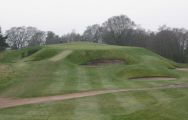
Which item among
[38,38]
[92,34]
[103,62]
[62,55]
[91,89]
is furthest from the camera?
[38,38]

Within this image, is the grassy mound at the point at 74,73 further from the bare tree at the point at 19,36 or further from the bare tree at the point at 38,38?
the bare tree at the point at 38,38

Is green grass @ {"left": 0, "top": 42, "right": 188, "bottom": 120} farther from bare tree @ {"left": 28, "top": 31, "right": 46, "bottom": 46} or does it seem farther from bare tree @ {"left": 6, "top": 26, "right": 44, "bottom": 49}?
bare tree @ {"left": 28, "top": 31, "right": 46, "bottom": 46}

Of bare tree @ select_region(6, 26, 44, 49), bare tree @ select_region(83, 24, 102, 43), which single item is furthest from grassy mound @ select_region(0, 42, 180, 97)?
bare tree @ select_region(6, 26, 44, 49)

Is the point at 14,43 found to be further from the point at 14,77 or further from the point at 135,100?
the point at 135,100

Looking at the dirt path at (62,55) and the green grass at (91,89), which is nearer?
the green grass at (91,89)

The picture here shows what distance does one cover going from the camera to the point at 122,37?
379 ft

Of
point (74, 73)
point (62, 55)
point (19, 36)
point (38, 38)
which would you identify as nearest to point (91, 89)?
point (74, 73)

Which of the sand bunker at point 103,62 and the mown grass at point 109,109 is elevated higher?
the mown grass at point 109,109

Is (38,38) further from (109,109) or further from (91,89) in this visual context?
(109,109)

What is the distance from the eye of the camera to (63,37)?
162375 millimetres

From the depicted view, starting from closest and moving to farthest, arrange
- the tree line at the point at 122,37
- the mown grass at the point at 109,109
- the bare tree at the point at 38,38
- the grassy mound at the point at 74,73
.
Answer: the mown grass at the point at 109,109
the grassy mound at the point at 74,73
the tree line at the point at 122,37
the bare tree at the point at 38,38

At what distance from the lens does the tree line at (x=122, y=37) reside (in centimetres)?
9969

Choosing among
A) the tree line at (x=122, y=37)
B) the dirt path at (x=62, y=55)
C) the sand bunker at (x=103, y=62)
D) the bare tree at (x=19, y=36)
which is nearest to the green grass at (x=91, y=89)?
the sand bunker at (x=103, y=62)

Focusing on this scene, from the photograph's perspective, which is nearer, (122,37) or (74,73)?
(74,73)
